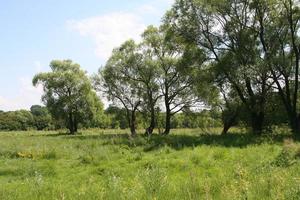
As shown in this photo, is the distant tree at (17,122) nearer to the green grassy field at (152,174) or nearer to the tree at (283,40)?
the tree at (283,40)

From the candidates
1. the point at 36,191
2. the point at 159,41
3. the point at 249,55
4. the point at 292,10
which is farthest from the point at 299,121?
the point at 36,191

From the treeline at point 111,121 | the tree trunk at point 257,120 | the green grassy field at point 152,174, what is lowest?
the green grassy field at point 152,174

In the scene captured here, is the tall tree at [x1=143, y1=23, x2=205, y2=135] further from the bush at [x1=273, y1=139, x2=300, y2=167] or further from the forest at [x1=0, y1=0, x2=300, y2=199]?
the bush at [x1=273, y1=139, x2=300, y2=167]

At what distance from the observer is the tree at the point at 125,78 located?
51.3 metres

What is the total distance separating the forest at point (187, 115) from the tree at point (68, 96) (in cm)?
17

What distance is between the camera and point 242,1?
1319 inches

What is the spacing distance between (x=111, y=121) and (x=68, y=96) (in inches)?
668

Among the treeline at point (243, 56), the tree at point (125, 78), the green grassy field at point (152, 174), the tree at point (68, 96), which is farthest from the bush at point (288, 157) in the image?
the tree at point (68, 96)

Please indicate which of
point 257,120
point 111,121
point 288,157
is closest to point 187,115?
point 257,120

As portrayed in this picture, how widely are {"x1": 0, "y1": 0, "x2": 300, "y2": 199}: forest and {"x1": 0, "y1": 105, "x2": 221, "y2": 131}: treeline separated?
326 mm

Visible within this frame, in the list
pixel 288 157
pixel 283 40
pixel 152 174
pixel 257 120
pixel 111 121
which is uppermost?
pixel 283 40

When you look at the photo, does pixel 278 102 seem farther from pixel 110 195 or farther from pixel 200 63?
pixel 110 195

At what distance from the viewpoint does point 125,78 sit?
51.9 m

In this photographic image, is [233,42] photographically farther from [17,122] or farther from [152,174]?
[17,122]
